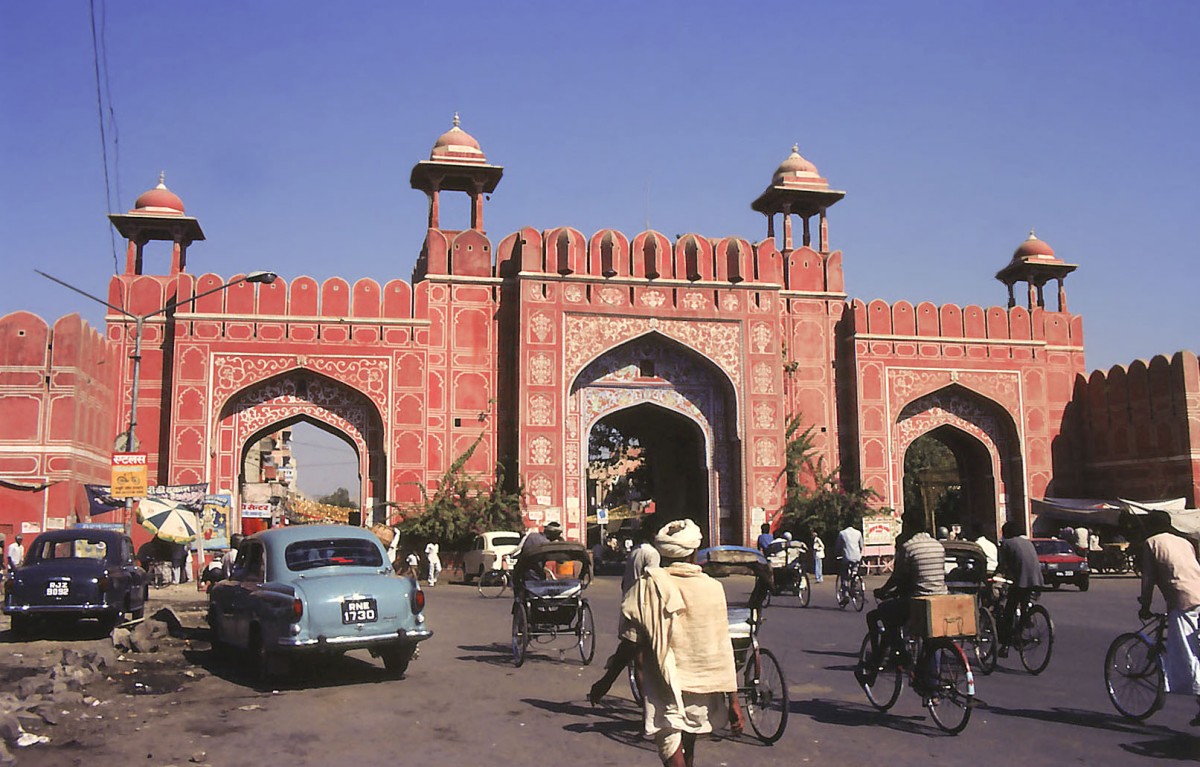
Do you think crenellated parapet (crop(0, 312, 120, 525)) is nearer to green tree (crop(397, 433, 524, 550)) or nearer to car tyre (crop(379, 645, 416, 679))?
green tree (crop(397, 433, 524, 550))

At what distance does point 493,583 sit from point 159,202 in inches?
535

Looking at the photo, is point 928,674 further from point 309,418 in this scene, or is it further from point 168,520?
point 309,418

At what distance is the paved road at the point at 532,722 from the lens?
21.7ft

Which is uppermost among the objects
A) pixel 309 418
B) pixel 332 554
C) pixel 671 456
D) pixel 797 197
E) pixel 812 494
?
pixel 797 197

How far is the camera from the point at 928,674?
7.27 m

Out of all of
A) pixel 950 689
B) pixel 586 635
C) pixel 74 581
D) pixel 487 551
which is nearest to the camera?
pixel 950 689

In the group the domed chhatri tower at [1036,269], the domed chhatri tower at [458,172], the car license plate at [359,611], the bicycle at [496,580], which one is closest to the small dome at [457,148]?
the domed chhatri tower at [458,172]

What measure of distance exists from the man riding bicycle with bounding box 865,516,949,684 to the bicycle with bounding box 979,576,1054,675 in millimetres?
2392

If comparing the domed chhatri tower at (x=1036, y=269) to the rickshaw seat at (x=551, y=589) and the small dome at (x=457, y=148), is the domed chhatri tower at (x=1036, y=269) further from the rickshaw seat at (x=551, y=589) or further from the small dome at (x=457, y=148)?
the rickshaw seat at (x=551, y=589)

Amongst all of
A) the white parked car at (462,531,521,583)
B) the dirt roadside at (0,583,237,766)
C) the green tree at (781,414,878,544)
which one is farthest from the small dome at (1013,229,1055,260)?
Result: the dirt roadside at (0,583,237,766)

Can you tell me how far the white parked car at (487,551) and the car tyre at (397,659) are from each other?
1311 cm

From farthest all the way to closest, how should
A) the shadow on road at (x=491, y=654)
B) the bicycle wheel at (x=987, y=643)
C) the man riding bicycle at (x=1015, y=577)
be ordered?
the shadow on road at (x=491, y=654), the man riding bicycle at (x=1015, y=577), the bicycle wheel at (x=987, y=643)

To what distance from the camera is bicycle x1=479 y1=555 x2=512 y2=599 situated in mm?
21359

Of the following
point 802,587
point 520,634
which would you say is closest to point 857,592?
point 802,587
